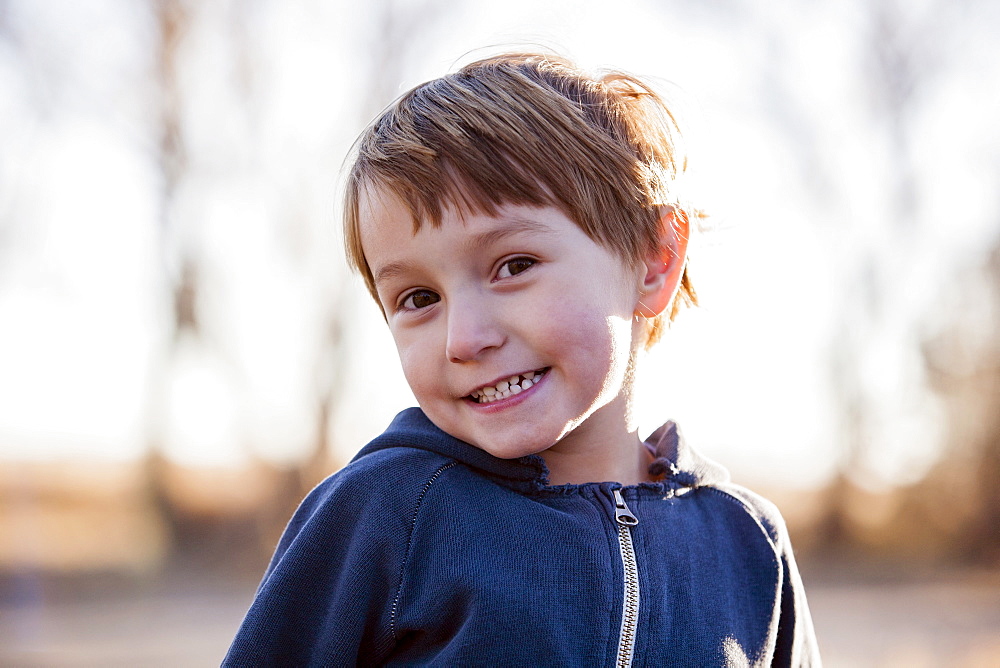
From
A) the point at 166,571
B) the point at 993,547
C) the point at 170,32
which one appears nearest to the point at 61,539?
the point at 166,571

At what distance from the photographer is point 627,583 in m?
1.14

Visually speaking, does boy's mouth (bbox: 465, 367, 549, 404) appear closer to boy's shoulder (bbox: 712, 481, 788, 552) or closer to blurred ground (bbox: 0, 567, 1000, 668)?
boy's shoulder (bbox: 712, 481, 788, 552)

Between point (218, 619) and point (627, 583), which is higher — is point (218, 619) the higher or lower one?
the lower one

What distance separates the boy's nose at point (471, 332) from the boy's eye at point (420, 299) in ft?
0.21

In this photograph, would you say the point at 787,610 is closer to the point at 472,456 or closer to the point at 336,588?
the point at 472,456

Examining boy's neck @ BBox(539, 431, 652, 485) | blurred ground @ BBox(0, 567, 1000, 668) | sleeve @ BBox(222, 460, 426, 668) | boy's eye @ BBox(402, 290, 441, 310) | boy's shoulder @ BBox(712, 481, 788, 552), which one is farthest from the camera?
blurred ground @ BBox(0, 567, 1000, 668)

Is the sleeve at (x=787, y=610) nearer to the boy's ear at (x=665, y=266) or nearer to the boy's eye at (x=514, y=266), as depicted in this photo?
the boy's ear at (x=665, y=266)

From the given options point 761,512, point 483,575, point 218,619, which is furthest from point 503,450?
point 218,619

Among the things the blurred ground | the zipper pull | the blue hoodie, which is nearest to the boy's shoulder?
the blue hoodie

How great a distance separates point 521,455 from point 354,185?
0.45 metres

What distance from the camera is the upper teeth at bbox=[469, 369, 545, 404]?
1.12m

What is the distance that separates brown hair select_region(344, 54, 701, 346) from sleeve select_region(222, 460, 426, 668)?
366 mm

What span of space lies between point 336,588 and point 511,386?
1.06ft

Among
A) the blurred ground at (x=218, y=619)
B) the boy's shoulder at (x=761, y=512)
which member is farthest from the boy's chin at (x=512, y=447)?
the blurred ground at (x=218, y=619)
